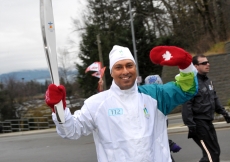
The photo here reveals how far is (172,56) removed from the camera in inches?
119

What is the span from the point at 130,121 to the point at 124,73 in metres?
0.33

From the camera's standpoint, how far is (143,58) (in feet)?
111

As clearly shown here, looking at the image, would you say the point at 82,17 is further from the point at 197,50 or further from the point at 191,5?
the point at 197,50

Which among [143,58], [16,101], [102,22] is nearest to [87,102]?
[143,58]

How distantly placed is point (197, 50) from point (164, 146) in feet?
78.7

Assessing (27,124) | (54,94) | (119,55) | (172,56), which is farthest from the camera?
(27,124)

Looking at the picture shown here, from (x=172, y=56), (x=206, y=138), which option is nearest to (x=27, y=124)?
(x=206, y=138)

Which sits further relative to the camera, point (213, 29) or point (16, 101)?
point (16, 101)

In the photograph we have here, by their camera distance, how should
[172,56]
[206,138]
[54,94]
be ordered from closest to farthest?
[54,94], [172,56], [206,138]

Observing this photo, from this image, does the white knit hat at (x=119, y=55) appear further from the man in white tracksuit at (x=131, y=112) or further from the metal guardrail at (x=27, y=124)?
the metal guardrail at (x=27, y=124)

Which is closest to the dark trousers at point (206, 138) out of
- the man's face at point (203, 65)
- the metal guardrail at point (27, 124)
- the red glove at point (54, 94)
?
the man's face at point (203, 65)

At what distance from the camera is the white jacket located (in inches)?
118

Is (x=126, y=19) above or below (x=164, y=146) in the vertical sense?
above

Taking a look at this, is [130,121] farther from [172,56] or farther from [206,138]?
[206,138]
